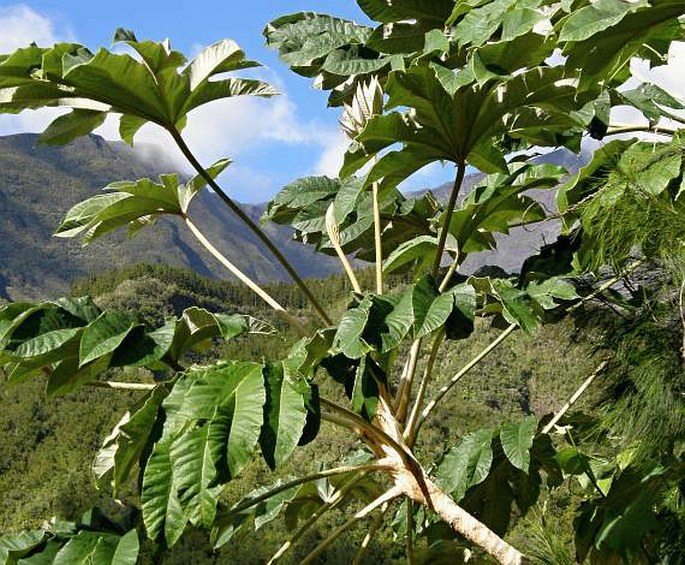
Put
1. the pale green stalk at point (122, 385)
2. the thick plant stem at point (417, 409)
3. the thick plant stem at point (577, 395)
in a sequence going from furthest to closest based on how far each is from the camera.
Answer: the thick plant stem at point (577, 395)
the thick plant stem at point (417, 409)
the pale green stalk at point (122, 385)

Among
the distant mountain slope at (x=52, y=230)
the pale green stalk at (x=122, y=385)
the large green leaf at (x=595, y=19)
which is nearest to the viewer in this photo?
the large green leaf at (x=595, y=19)

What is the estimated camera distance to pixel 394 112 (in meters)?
1.64

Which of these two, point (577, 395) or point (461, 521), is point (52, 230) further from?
point (461, 521)

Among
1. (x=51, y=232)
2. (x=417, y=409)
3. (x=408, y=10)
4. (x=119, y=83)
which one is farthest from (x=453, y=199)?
(x=51, y=232)

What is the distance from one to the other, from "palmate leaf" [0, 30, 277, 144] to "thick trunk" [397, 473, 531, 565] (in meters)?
0.93

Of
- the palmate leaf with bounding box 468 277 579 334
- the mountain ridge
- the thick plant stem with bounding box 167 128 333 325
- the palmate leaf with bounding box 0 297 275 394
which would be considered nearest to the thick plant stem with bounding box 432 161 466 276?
the palmate leaf with bounding box 468 277 579 334

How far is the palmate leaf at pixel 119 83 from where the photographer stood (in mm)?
1587

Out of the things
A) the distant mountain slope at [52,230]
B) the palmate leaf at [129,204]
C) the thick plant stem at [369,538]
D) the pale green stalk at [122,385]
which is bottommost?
the thick plant stem at [369,538]

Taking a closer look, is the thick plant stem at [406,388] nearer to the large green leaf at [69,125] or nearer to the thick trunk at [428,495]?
the thick trunk at [428,495]

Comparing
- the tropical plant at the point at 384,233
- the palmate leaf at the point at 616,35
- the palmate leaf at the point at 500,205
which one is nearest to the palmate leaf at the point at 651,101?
the tropical plant at the point at 384,233

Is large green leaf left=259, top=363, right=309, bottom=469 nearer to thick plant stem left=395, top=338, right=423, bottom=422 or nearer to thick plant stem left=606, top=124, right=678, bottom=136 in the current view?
thick plant stem left=395, top=338, right=423, bottom=422

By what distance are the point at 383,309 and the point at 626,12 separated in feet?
2.23

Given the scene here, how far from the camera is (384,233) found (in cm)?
252

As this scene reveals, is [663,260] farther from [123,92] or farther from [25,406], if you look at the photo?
[25,406]
